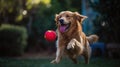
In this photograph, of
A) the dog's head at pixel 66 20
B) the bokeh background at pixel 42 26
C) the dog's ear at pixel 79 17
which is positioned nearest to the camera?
the dog's head at pixel 66 20

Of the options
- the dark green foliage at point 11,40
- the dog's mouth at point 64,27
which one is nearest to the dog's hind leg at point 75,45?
the dog's mouth at point 64,27

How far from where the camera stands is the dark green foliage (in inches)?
633

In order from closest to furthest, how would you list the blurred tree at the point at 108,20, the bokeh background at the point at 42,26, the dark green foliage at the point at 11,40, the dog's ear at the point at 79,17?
the dog's ear at the point at 79,17
the blurred tree at the point at 108,20
the bokeh background at the point at 42,26
the dark green foliage at the point at 11,40

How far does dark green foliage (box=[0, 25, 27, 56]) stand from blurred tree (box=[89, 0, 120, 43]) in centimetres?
379

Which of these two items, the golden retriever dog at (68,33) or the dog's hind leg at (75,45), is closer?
the dog's hind leg at (75,45)

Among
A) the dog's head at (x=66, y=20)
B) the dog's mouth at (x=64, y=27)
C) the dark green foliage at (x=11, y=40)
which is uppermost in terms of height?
the dog's head at (x=66, y=20)

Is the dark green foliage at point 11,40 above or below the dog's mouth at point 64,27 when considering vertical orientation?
below

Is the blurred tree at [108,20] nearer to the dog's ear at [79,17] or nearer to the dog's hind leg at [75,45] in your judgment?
the dog's ear at [79,17]

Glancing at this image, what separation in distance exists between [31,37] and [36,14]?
1.12 m

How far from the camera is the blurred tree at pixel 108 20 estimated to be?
524 inches

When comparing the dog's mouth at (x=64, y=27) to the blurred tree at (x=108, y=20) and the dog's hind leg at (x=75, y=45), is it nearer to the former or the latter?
the dog's hind leg at (x=75, y=45)

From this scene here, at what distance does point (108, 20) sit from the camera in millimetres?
13523

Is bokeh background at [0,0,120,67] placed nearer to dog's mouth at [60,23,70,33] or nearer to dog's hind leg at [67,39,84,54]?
dog's mouth at [60,23,70,33]

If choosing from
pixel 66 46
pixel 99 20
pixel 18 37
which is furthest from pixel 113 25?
Result: pixel 66 46
